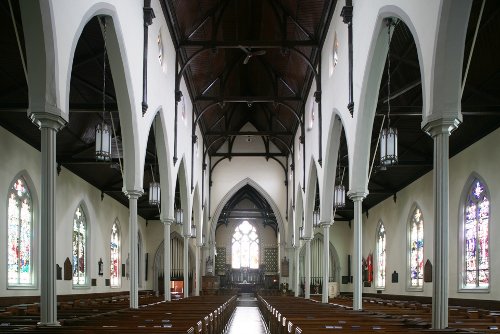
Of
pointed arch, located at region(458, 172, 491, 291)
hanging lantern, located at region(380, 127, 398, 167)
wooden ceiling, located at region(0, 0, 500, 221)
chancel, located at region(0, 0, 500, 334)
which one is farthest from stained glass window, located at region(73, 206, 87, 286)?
hanging lantern, located at region(380, 127, 398, 167)

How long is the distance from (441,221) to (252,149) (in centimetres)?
2934

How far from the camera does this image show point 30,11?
26.5 feet

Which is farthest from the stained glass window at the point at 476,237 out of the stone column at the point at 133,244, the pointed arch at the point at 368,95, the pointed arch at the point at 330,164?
the stone column at the point at 133,244

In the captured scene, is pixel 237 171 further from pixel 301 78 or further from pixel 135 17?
pixel 135 17

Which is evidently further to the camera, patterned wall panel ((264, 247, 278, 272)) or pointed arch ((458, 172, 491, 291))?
patterned wall panel ((264, 247, 278, 272))

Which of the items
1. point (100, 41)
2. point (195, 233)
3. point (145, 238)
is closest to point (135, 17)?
point (100, 41)

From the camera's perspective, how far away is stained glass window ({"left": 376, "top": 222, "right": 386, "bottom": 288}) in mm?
31703

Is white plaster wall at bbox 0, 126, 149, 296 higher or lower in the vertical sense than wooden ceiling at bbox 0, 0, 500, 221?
lower

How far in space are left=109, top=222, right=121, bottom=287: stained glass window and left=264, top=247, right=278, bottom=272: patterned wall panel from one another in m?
19.5

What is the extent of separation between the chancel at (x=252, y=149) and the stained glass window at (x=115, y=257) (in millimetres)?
161

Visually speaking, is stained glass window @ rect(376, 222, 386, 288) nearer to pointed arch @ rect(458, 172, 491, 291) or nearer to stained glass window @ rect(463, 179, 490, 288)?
pointed arch @ rect(458, 172, 491, 291)

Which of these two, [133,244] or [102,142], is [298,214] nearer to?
[133,244]

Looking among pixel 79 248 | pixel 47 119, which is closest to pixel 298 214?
pixel 79 248

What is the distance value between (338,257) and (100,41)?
88.6ft
